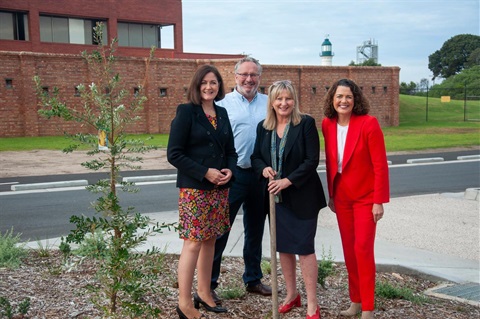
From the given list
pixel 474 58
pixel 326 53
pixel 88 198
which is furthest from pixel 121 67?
Answer: pixel 474 58

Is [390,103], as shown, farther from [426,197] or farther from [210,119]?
[210,119]

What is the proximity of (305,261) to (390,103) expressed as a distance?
1377 inches

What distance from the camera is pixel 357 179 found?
15.0ft

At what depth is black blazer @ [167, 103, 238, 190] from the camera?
14.0 ft

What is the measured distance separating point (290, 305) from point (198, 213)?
1154 millimetres

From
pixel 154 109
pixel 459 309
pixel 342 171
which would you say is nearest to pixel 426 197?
pixel 459 309

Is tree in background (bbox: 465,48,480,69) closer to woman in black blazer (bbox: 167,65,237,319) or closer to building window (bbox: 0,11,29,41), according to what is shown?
building window (bbox: 0,11,29,41)

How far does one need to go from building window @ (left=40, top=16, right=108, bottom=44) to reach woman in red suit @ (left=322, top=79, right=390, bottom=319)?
37.2 meters

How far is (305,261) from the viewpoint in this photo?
4.53m

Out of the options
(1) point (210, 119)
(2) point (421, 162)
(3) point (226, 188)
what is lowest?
(2) point (421, 162)

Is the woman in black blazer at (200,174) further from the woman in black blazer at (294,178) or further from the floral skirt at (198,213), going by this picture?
the woman in black blazer at (294,178)

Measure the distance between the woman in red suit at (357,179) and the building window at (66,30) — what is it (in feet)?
122

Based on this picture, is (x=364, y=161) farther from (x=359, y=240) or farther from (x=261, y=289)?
(x=261, y=289)

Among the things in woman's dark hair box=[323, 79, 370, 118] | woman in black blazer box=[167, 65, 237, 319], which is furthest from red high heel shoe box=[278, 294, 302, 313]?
woman's dark hair box=[323, 79, 370, 118]
